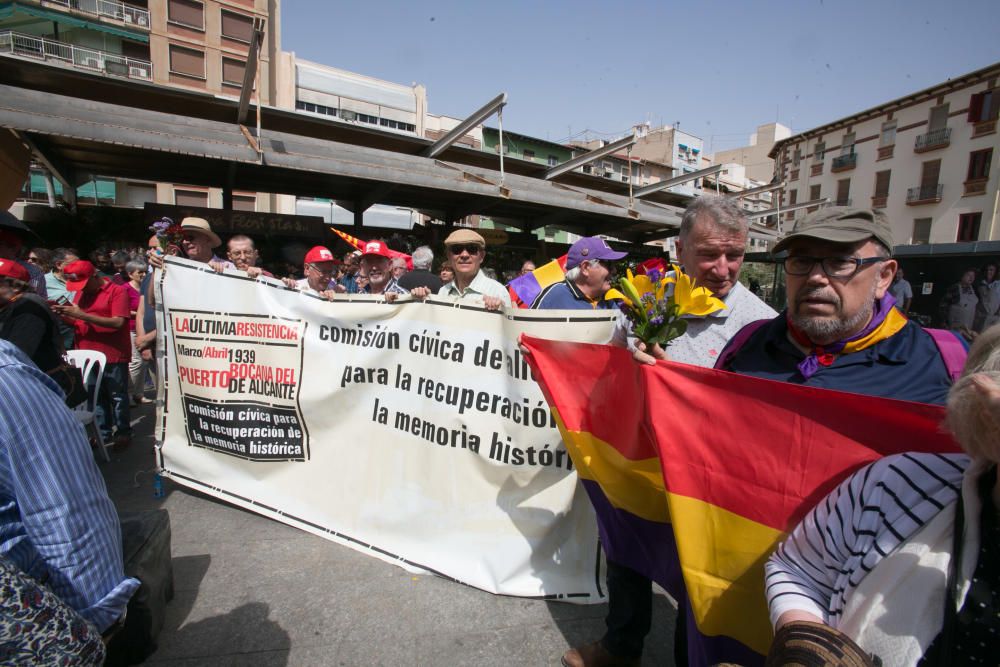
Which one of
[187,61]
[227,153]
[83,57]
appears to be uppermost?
[187,61]

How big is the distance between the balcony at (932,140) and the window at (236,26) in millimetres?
45970

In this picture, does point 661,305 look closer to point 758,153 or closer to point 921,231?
point 921,231

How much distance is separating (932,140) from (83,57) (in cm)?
5579

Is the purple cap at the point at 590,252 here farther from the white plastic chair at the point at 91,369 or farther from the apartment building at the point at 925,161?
the apartment building at the point at 925,161

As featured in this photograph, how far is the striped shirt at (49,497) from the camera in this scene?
1297mm

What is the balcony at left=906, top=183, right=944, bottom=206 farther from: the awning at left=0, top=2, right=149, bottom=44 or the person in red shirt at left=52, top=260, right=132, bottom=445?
the awning at left=0, top=2, right=149, bottom=44

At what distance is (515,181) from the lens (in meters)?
12.7

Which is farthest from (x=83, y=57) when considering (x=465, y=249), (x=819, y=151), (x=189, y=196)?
(x=819, y=151)

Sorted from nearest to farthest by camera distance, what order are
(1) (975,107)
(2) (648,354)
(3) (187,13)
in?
(2) (648,354), (1) (975,107), (3) (187,13)

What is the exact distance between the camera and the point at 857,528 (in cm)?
107

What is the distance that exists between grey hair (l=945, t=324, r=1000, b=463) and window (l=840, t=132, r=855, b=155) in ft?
166

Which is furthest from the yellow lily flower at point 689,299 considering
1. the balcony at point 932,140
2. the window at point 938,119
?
the window at point 938,119

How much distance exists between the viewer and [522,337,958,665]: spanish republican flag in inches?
53.5

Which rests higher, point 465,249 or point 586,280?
point 465,249
